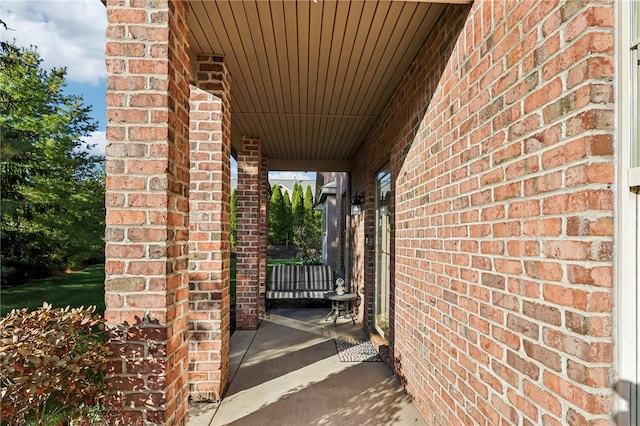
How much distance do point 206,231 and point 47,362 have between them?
1594 mm

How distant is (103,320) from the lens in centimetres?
181

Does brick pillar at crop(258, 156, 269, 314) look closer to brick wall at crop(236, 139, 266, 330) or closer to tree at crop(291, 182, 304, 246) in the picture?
brick wall at crop(236, 139, 266, 330)

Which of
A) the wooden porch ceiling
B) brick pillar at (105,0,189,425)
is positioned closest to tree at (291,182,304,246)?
the wooden porch ceiling

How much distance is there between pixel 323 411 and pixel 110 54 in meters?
3.00

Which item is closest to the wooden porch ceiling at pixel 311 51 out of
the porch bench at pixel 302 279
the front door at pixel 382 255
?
the front door at pixel 382 255

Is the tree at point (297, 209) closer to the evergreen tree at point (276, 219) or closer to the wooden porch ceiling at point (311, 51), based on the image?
the evergreen tree at point (276, 219)

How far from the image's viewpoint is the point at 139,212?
1.81m

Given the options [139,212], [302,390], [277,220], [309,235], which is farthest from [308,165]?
[277,220]

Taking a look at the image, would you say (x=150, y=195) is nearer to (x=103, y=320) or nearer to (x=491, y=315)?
(x=103, y=320)

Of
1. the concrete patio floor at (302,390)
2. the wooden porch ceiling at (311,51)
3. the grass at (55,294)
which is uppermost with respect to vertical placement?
the wooden porch ceiling at (311,51)

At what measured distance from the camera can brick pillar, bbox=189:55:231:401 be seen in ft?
9.87

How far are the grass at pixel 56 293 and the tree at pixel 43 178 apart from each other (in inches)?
23.3

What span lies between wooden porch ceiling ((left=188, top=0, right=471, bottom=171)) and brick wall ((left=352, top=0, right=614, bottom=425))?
33cm

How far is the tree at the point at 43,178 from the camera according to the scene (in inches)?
370
